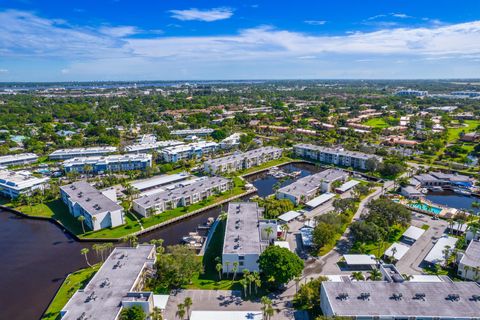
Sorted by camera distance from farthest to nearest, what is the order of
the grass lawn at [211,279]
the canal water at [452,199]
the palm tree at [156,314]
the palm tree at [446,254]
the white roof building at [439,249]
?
the canal water at [452,199] < the white roof building at [439,249] < the palm tree at [446,254] < the grass lawn at [211,279] < the palm tree at [156,314]

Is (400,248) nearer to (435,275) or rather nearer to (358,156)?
(435,275)

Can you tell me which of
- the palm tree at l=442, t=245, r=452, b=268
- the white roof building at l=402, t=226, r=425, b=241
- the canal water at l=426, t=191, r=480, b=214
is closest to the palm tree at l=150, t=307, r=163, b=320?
the palm tree at l=442, t=245, r=452, b=268

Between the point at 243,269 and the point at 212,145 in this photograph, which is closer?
the point at 243,269

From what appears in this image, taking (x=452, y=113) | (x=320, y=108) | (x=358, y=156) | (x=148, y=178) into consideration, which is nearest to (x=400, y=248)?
(x=358, y=156)

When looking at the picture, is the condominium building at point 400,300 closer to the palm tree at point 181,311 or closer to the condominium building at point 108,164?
the palm tree at point 181,311

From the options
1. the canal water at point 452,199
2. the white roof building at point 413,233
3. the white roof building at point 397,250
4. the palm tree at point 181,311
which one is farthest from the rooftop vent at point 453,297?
the canal water at point 452,199

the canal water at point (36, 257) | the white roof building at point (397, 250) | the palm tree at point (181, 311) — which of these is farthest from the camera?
the white roof building at point (397, 250)

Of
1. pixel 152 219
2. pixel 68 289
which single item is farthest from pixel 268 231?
pixel 68 289

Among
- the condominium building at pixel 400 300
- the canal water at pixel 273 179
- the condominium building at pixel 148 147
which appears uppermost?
the condominium building at pixel 148 147
